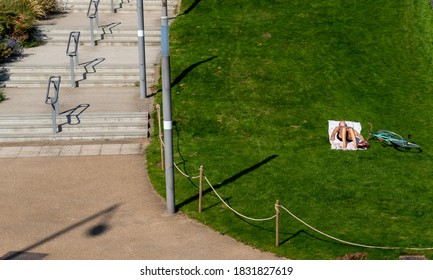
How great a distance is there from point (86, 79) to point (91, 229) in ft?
32.1

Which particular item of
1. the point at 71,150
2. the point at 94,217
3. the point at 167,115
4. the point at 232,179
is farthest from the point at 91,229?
the point at 71,150

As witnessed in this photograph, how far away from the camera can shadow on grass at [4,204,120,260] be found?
1662cm

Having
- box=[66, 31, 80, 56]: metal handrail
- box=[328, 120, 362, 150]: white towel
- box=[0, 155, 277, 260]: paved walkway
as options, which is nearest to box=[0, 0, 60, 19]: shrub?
box=[66, 31, 80, 56]: metal handrail

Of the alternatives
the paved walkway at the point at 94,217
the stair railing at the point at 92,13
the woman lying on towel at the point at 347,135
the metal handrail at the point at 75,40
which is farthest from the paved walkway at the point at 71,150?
the stair railing at the point at 92,13

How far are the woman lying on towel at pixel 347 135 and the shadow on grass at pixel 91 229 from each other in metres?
6.78

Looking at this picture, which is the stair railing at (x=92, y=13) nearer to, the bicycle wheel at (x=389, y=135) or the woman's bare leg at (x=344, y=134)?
the woman's bare leg at (x=344, y=134)

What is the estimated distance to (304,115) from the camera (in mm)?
24297

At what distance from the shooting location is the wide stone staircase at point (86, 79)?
23.5 meters

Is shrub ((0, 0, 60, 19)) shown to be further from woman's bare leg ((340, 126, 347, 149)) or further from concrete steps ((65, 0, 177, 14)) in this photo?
woman's bare leg ((340, 126, 347, 149))

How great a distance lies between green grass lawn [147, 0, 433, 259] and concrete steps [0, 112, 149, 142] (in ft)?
3.11

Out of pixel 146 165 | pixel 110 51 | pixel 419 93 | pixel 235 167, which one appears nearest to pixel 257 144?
pixel 235 167

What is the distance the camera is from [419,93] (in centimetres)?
2636
